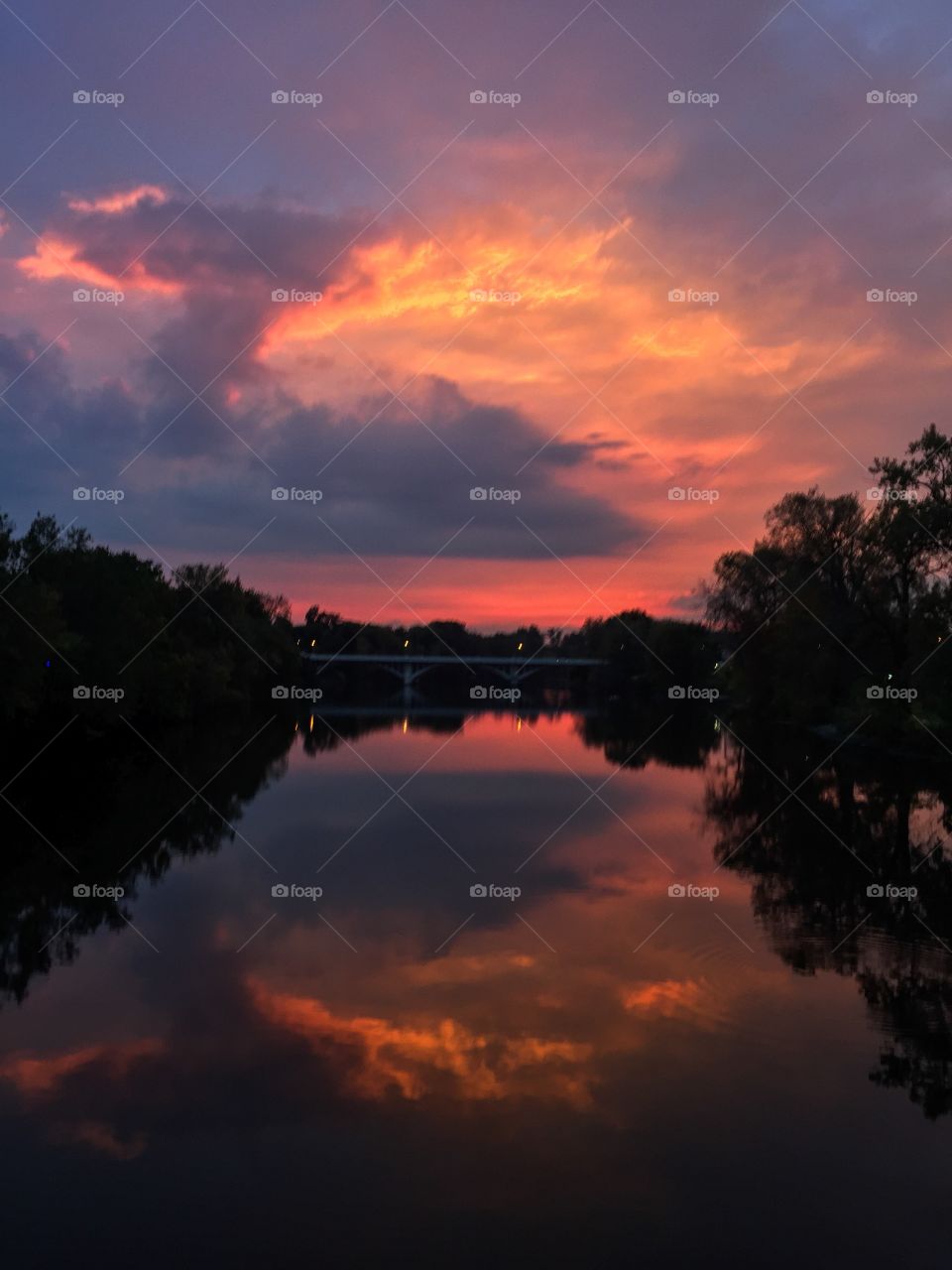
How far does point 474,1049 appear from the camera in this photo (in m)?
12.0

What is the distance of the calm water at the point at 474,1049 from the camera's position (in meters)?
8.38

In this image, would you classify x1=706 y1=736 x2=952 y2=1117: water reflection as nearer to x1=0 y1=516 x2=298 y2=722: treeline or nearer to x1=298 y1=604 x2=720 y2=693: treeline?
x1=0 y1=516 x2=298 y2=722: treeline

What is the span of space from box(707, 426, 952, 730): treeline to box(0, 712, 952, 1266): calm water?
24.0 metres

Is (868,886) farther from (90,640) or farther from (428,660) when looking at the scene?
(428,660)

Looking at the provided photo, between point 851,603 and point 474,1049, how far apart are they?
171 feet

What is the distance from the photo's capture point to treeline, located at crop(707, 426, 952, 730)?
48.2 metres

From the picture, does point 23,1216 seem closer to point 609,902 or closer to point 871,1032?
point 871,1032

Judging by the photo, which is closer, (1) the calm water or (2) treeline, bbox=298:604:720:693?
(1) the calm water

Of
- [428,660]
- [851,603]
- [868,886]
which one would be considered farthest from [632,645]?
[868,886]

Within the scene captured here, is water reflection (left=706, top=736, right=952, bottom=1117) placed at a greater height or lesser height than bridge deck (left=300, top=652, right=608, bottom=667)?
lesser

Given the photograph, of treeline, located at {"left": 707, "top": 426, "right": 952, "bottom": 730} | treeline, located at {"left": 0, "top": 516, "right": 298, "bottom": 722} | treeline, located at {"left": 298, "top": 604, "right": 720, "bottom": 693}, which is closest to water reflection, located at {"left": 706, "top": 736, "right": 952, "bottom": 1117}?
treeline, located at {"left": 707, "top": 426, "right": 952, "bottom": 730}

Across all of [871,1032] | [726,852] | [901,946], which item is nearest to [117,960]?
[871,1032]

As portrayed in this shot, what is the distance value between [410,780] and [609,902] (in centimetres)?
2140

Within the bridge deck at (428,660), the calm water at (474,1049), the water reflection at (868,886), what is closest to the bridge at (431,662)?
the bridge deck at (428,660)
